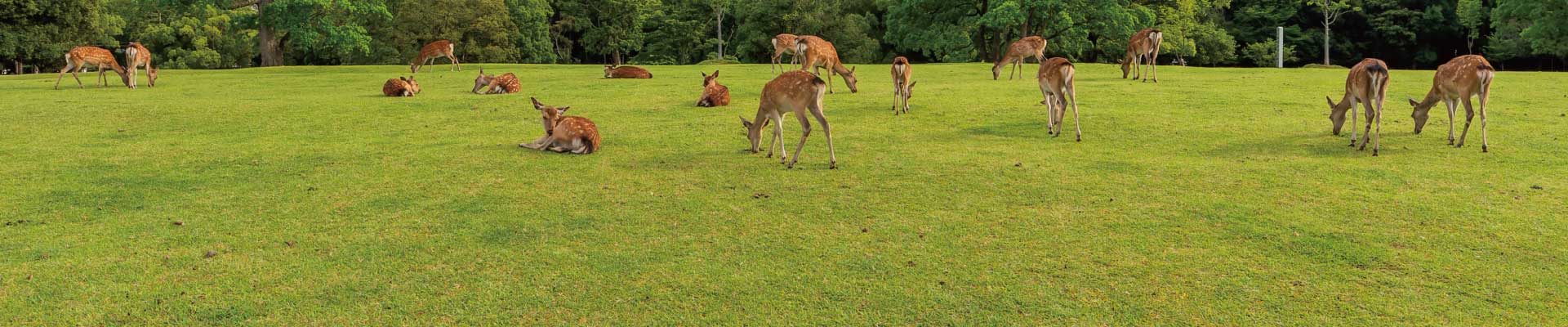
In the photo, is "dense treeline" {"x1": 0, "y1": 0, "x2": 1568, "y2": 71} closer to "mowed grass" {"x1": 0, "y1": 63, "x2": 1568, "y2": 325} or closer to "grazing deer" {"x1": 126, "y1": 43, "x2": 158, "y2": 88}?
"grazing deer" {"x1": 126, "y1": 43, "x2": 158, "y2": 88}

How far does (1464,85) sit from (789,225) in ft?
28.1

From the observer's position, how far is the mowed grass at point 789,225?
567cm

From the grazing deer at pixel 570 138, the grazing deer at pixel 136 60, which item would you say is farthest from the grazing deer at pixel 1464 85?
the grazing deer at pixel 136 60

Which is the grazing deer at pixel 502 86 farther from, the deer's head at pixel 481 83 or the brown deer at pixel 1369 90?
the brown deer at pixel 1369 90

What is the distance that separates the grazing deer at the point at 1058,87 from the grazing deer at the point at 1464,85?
4.04 m

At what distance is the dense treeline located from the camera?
4450 cm

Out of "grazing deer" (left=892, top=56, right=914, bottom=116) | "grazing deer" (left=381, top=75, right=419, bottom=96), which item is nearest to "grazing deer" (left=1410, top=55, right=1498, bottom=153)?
"grazing deer" (left=892, top=56, right=914, bottom=116)

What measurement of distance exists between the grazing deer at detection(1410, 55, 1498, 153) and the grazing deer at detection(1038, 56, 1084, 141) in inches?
159

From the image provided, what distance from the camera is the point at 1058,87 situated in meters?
12.6

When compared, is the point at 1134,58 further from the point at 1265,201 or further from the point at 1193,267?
the point at 1193,267

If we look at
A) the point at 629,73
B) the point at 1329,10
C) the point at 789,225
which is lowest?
the point at 789,225

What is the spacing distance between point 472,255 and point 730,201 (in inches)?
96.9

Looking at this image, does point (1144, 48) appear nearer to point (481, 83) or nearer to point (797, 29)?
point (481, 83)

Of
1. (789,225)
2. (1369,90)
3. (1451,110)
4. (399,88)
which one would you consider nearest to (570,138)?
(789,225)
